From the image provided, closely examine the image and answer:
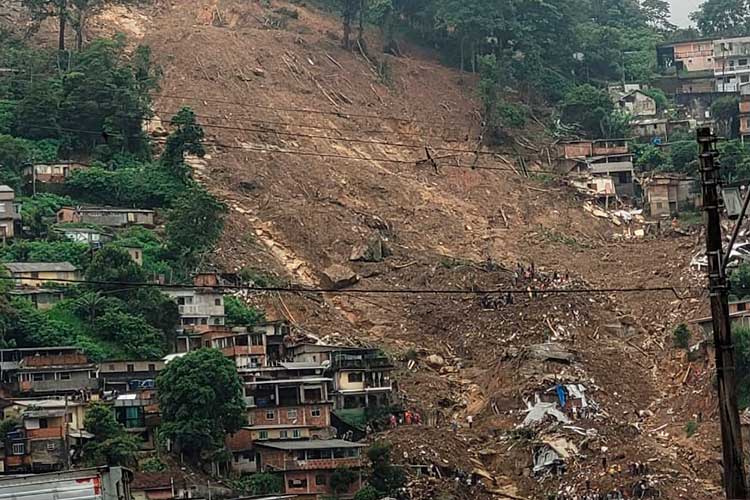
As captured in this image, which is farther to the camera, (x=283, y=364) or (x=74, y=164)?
(x=74, y=164)

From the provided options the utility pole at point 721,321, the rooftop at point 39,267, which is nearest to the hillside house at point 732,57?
the rooftop at point 39,267

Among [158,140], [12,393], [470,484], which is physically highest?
[158,140]

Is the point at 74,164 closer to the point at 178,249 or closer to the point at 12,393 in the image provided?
the point at 178,249

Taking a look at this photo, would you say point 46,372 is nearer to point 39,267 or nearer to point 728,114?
point 39,267

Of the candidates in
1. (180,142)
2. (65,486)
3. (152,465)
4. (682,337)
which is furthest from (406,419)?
(65,486)

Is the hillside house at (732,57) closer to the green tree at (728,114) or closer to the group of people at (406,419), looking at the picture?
the green tree at (728,114)

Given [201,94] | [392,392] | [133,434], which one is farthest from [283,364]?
[201,94]

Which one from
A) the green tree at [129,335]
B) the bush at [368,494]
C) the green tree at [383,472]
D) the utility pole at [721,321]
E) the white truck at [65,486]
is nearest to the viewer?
the utility pole at [721,321]
